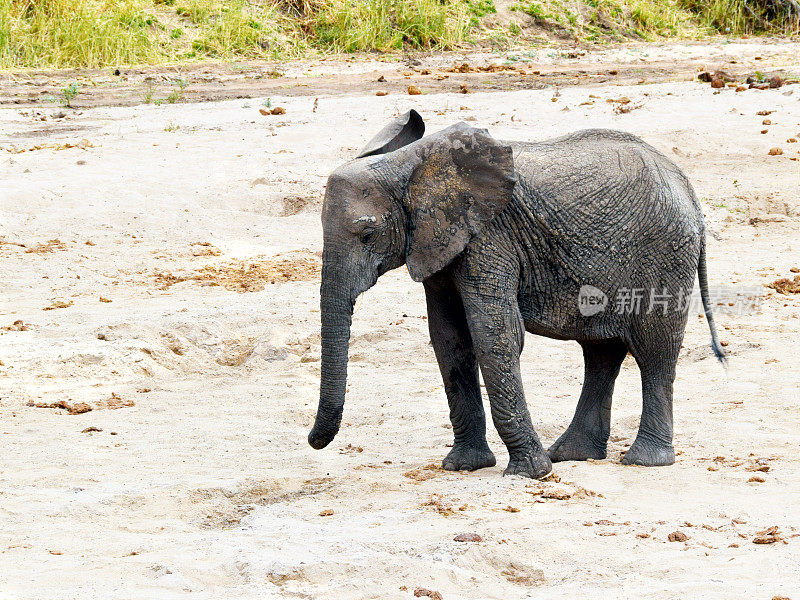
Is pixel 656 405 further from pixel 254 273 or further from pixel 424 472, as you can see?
pixel 254 273

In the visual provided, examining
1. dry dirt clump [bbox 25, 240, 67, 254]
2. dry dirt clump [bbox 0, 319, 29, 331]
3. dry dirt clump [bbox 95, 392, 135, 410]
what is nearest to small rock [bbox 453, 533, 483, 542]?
dry dirt clump [bbox 95, 392, 135, 410]

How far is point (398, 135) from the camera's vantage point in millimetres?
5879

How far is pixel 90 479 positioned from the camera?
577 cm

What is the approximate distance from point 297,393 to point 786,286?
4152mm

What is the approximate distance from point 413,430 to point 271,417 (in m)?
0.89

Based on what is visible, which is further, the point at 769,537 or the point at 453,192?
the point at 453,192

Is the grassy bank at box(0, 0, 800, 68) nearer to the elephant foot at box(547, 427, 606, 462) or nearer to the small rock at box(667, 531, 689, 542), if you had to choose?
the elephant foot at box(547, 427, 606, 462)

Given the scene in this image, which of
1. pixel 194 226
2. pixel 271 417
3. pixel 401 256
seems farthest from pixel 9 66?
pixel 401 256

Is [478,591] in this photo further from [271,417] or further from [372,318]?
→ [372,318]

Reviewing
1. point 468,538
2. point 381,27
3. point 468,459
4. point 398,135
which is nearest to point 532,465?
point 468,459

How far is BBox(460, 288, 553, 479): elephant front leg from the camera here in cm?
545

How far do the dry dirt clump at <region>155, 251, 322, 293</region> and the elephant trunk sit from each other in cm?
390

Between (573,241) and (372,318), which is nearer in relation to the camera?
(573,241)

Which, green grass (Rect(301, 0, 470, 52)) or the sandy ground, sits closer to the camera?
the sandy ground
